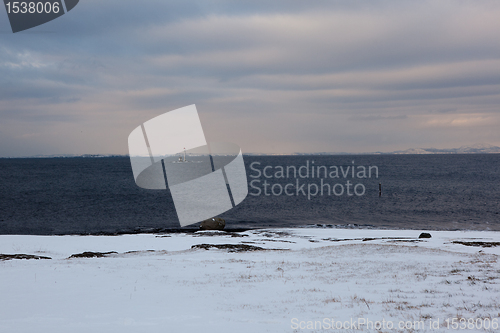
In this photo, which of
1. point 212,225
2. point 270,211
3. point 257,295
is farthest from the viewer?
point 270,211

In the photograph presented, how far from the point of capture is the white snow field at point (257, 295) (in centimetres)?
773

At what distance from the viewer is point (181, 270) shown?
13.7 m

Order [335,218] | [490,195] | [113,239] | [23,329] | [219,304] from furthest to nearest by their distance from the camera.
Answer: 1. [490,195]
2. [335,218]
3. [113,239]
4. [219,304]
5. [23,329]

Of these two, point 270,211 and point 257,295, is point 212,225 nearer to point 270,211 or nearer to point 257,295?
point 270,211

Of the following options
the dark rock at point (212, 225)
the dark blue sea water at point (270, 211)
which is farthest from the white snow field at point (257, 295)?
the dark blue sea water at point (270, 211)

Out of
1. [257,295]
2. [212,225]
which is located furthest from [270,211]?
[257,295]

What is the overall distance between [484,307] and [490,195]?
Answer: 70.0 m

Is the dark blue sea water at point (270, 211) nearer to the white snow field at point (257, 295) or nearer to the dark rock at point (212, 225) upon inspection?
the dark rock at point (212, 225)

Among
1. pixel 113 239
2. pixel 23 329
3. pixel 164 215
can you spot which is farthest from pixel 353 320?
pixel 164 215

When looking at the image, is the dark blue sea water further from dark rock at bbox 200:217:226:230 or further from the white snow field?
the white snow field

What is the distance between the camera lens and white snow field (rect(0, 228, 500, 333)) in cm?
773

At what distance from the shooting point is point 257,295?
10406 mm

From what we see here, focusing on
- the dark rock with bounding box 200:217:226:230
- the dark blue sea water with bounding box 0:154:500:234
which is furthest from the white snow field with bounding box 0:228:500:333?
the dark blue sea water with bounding box 0:154:500:234

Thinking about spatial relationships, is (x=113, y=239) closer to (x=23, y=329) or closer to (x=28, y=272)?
(x=28, y=272)
